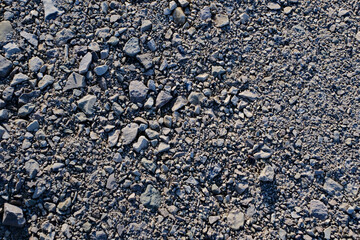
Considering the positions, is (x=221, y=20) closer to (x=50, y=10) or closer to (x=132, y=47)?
(x=132, y=47)

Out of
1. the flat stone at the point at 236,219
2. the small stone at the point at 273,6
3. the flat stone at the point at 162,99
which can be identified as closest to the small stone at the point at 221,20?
the small stone at the point at 273,6

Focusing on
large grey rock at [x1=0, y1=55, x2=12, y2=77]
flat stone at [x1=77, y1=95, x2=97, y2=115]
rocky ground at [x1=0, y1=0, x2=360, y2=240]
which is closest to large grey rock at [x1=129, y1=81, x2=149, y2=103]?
rocky ground at [x1=0, y1=0, x2=360, y2=240]

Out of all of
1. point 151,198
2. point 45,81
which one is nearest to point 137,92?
point 45,81

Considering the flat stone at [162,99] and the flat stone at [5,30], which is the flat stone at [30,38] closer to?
the flat stone at [5,30]

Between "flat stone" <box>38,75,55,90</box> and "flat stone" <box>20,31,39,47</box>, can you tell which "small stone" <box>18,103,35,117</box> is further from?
"flat stone" <box>20,31,39,47</box>

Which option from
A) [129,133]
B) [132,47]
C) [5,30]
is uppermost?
[5,30]

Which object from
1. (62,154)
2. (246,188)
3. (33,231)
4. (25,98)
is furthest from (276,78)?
(33,231)

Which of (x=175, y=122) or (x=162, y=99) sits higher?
(x=162, y=99)
